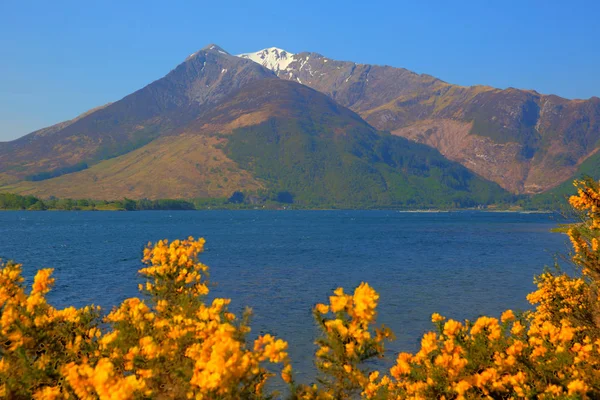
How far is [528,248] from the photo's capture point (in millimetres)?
135250

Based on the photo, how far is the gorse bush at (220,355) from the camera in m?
9.42

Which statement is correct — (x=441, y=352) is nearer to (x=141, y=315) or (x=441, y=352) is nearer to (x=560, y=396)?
(x=560, y=396)

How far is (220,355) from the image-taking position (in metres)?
8.85

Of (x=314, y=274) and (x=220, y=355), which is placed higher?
(x=220, y=355)

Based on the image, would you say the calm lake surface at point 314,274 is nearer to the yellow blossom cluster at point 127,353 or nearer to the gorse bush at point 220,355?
the gorse bush at point 220,355

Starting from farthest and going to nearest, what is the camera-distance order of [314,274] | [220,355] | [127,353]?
1. [314,274]
2. [127,353]
3. [220,355]

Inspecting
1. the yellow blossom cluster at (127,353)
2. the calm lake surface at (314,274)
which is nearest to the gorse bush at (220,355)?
the yellow blossom cluster at (127,353)

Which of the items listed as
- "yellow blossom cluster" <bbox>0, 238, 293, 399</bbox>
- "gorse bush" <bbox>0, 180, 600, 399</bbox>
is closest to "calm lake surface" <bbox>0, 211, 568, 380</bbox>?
"gorse bush" <bbox>0, 180, 600, 399</bbox>

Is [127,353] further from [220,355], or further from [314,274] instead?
[314,274]

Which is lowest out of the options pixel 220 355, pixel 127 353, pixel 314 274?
pixel 314 274

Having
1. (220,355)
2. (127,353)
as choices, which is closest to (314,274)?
(127,353)

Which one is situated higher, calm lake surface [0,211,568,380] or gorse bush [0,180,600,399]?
gorse bush [0,180,600,399]

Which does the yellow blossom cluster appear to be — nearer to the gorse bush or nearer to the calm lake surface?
the gorse bush

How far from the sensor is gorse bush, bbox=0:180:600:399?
9.42 meters
